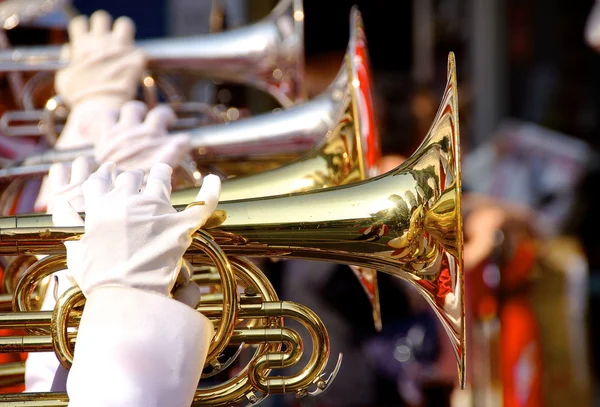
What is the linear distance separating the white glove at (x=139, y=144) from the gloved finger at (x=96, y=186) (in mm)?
451

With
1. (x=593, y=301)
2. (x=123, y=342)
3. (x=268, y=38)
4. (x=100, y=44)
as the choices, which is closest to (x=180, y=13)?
(x=268, y=38)

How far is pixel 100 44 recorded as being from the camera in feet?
7.61

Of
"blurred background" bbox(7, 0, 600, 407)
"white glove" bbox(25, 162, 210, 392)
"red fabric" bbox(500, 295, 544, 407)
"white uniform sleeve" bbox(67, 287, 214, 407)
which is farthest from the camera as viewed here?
"red fabric" bbox(500, 295, 544, 407)

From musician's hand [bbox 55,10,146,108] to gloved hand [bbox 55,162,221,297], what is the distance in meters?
1.04

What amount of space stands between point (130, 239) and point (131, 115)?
726 mm

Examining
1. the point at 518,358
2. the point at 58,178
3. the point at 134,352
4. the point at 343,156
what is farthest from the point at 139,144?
the point at 518,358

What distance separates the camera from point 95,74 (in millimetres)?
2256

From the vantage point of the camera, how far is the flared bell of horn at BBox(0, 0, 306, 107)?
2535 mm

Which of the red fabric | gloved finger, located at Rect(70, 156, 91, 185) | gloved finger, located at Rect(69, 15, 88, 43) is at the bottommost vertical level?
the red fabric

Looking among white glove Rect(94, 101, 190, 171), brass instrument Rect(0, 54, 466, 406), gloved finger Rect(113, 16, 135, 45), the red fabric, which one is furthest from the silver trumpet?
the red fabric

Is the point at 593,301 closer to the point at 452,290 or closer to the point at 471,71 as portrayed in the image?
the point at 471,71

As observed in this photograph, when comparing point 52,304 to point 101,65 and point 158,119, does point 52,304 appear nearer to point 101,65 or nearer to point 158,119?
point 158,119

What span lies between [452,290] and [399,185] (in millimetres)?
168

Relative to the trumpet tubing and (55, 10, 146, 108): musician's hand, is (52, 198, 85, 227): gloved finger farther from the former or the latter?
(55, 10, 146, 108): musician's hand
